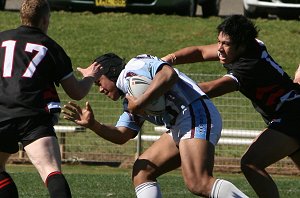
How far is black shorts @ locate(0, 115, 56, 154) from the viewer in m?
7.14

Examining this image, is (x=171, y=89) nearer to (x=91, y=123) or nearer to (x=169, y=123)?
(x=169, y=123)

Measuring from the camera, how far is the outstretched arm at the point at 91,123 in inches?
284

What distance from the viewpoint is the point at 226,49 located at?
780 cm

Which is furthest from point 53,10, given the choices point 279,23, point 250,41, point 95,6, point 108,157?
point 250,41

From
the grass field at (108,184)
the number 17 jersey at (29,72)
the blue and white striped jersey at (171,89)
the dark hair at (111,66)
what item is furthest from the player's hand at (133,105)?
the grass field at (108,184)

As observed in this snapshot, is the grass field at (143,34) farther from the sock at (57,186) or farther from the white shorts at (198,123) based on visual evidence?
the sock at (57,186)

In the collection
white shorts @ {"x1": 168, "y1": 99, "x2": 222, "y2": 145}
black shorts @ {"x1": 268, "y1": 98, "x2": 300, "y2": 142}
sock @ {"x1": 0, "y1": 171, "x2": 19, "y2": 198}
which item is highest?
white shorts @ {"x1": 168, "y1": 99, "x2": 222, "y2": 145}

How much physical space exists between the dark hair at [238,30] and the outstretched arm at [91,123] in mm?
1022

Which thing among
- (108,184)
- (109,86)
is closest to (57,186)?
(109,86)

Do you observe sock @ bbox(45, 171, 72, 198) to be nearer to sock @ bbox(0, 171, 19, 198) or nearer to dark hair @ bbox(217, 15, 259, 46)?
sock @ bbox(0, 171, 19, 198)

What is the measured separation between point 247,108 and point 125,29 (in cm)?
500

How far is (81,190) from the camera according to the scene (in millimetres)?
10016

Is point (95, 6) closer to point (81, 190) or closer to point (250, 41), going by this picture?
point (81, 190)

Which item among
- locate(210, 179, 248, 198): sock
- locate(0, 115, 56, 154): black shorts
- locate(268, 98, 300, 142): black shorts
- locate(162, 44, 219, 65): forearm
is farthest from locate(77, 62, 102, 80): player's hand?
locate(268, 98, 300, 142): black shorts
